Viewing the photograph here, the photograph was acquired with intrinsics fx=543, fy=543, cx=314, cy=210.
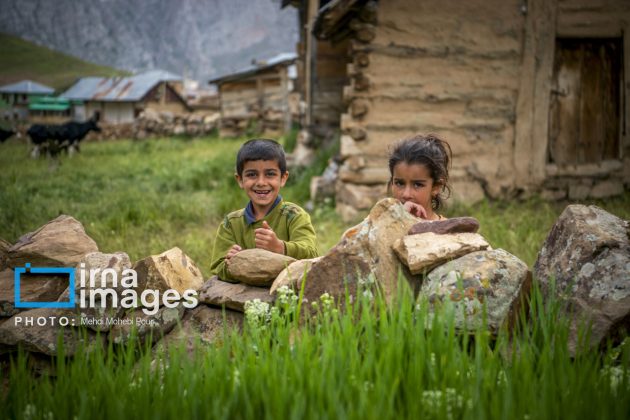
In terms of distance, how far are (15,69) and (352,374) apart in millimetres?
6766

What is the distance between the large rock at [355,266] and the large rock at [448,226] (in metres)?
0.20

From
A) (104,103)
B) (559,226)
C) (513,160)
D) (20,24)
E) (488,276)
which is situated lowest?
(488,276)

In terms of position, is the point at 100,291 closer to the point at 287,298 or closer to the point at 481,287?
the point at 287,298

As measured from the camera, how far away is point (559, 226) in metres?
2.50

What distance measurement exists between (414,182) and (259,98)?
20.2 m

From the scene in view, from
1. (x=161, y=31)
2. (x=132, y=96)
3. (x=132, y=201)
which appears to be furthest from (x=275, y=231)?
(x=161, y=31)

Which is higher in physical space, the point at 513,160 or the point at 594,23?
the point at 594,23

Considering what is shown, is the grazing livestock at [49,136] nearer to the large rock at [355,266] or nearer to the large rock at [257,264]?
the large rock at [257,264]

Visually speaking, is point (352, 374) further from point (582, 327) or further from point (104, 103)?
point (104, 103)

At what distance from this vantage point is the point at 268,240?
2.76m

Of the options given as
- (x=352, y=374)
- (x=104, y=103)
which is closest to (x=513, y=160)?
(x=352, y=374)

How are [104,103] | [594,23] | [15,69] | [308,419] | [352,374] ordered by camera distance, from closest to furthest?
[308,419] → [352,374] → [15,69] → [594,23] → [104,103]

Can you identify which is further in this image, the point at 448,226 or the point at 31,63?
the point at 31,63

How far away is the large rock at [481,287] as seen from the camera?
2.14 meters
